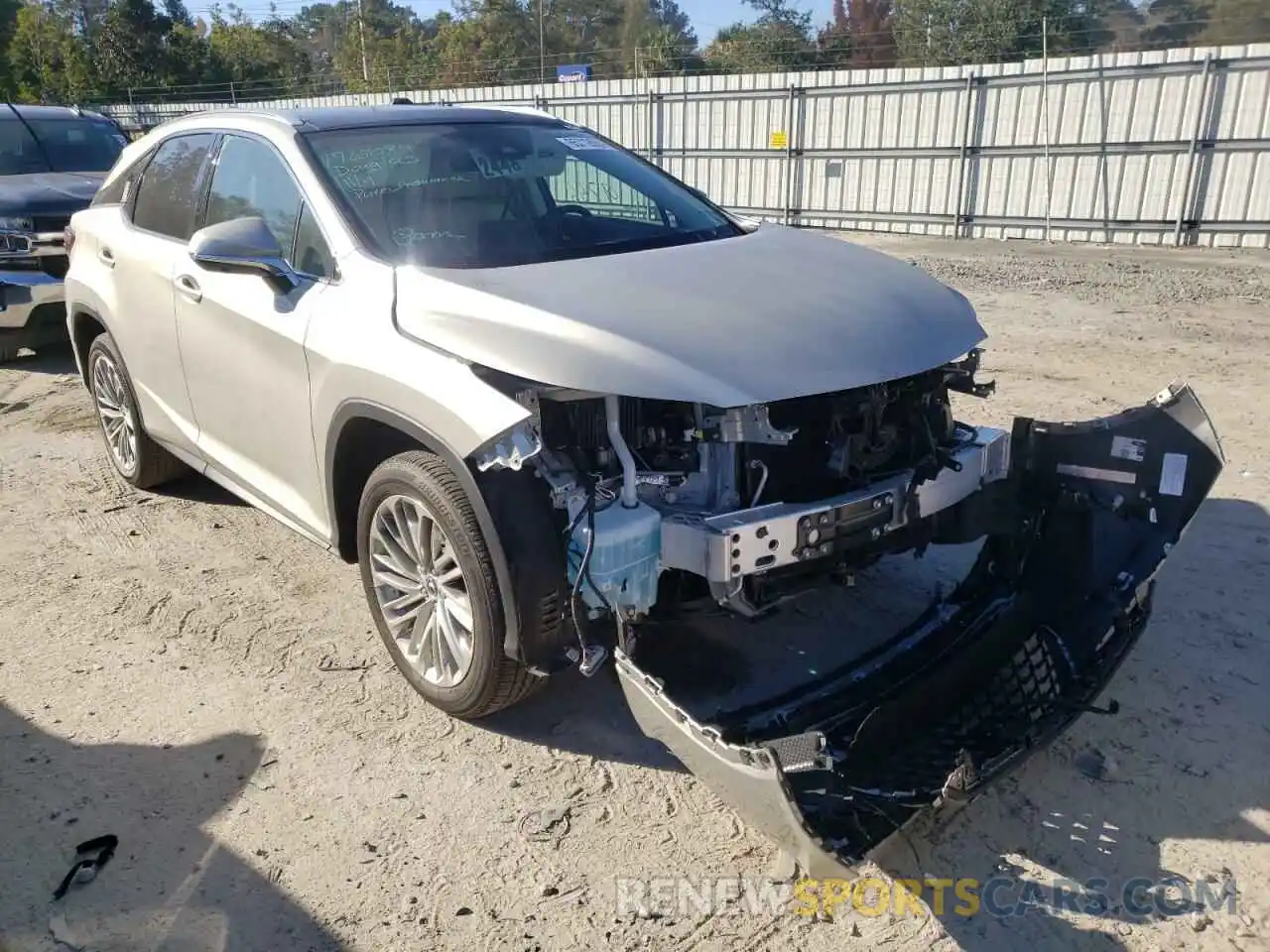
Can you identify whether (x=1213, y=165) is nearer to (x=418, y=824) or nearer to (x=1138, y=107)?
(x=1138, y=107)

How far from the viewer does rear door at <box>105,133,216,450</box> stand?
4.39 meters

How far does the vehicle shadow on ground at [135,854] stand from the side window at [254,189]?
1.85 meters

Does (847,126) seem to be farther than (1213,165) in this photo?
Yes

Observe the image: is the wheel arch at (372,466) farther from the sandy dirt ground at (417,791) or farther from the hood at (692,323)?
the sandy dirt ground at (417,791)

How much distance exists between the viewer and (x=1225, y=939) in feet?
8.06

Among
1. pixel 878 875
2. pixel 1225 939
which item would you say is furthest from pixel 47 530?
pixel 1225 939

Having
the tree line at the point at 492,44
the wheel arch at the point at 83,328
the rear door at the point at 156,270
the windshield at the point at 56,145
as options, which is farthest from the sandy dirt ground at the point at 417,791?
the tree line at the point at 492,44

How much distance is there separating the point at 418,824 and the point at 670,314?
1675 millimetres

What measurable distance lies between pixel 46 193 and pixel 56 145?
4.85ft

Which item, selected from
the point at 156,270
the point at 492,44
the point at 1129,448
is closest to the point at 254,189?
the point at 156,270

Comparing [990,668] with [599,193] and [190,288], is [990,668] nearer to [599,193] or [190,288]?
[599,193]

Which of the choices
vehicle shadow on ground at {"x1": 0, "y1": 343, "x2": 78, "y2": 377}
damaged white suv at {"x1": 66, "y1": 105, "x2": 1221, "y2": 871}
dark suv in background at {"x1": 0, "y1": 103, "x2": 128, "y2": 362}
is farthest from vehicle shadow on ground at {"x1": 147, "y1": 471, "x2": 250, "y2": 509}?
vehicle shadow on ground at {"x1": 0, "y1": 343, "x2": 78, "y2": 377}

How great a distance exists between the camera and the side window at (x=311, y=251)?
3.46m

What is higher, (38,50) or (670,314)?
(38,50)
